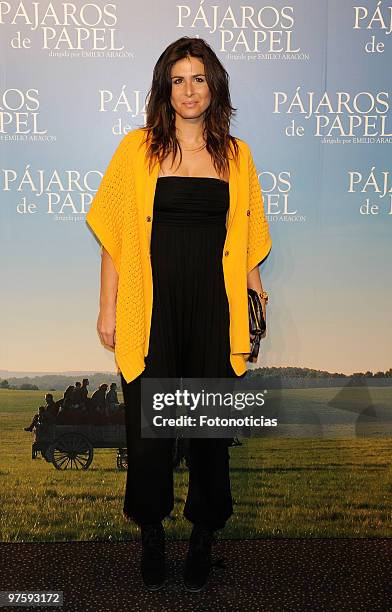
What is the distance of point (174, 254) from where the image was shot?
2148 mm

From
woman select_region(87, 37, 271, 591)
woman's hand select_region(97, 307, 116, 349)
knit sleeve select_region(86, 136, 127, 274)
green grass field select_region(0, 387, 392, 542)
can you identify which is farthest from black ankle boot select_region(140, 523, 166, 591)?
knit sleeve select_region(86, 136, 127, 274)

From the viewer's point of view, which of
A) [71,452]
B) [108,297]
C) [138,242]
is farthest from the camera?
[71,452]

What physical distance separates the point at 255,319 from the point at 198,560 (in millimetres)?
874

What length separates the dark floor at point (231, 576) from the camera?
7.35 feet

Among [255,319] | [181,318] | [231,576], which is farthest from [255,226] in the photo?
[231,576]

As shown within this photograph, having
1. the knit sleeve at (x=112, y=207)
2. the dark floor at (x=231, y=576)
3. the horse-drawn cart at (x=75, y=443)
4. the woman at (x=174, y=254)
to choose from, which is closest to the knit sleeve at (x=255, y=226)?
the woman at (x=174, y=254)

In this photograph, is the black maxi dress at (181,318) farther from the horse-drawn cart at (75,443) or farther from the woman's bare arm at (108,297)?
the horse-drawn cart at (75,443)

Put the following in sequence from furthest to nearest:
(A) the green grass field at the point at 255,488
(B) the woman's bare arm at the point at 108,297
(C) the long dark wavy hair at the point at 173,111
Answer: (A) the green grass field at the point at 255,488 < (B) the woman's bare arm at the point at 108,297 < (C) the long dark wavy hair at the point at 173,111

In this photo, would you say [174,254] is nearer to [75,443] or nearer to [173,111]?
[173,111]

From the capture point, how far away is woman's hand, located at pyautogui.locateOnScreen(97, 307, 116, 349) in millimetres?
2240

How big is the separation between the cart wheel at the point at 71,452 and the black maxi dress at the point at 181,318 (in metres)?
0.48

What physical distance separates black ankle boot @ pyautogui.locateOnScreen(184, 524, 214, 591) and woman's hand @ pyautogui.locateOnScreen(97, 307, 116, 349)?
0.73 m

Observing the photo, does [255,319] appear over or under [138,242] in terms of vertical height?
under

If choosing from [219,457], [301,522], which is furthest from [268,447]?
[219,457]
